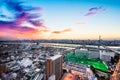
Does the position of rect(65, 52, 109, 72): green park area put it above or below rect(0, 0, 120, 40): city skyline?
below

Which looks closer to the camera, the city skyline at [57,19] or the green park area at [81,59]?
the city skyline at [57,19]

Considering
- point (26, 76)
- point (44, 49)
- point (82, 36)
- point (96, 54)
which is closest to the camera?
point (26, 76)

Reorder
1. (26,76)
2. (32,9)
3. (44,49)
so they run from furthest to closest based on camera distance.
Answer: (44,49), (26,76), (32,9)

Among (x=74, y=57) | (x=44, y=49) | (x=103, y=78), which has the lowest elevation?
(x=103, y=78)

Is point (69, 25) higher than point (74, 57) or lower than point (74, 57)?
higher

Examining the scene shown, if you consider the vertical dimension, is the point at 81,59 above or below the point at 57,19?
below

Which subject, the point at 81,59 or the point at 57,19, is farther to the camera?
the point at 81,59

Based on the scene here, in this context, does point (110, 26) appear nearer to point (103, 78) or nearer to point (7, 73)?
point (103, 78)

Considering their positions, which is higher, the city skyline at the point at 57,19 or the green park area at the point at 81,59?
the city skyline at the point at 57,19

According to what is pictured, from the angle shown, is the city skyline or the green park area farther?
the green park area

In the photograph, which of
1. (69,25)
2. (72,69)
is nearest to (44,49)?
(72,69)

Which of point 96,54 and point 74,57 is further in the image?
point 96,54
